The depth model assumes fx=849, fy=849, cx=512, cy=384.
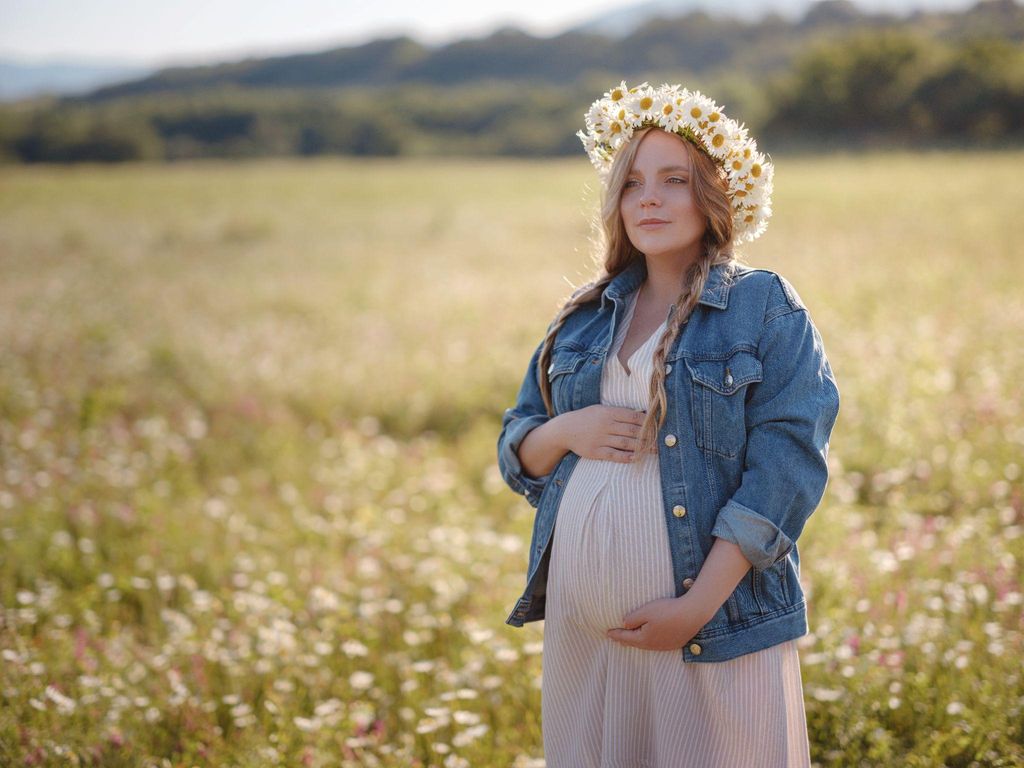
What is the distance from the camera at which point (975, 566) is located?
12.7ft

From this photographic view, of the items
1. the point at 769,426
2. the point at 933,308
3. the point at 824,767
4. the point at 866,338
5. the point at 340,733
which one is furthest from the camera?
the point at 933,308

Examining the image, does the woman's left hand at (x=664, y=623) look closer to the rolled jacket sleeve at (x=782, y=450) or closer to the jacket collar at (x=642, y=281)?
the rolled jacket sleeve at (x=782, y=450)

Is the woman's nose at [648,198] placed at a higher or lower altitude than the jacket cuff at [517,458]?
higher

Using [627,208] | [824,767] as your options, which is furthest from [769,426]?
[824,767]

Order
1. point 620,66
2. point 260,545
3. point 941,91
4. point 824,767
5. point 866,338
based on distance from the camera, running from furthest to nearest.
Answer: point 620,66 → point 941,91 → point 866,338 → point 260,545 → point 824,767

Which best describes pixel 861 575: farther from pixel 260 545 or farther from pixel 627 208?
pixel 260 545

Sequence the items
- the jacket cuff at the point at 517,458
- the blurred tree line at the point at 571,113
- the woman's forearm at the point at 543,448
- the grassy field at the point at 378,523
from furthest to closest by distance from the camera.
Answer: the blurred tree line at the point at 571,113 < the grassy field at the point at 378,523 < the jacket cuff at the point at 517,458 < the woman's forearm at the point at 543,448

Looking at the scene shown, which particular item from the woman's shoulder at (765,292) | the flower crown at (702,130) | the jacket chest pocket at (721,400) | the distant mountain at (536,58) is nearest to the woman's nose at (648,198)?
the flower crown at (702,130)

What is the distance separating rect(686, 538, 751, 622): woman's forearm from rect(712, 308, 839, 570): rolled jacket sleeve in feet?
→ 0.09

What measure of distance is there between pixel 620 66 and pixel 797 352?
479 ft

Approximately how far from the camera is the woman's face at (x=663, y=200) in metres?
2.32

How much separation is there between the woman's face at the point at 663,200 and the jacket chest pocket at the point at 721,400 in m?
0.37

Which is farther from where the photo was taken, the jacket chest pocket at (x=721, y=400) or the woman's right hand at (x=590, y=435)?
the woman's right hand at (x=590, y=435)

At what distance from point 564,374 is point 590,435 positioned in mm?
258
